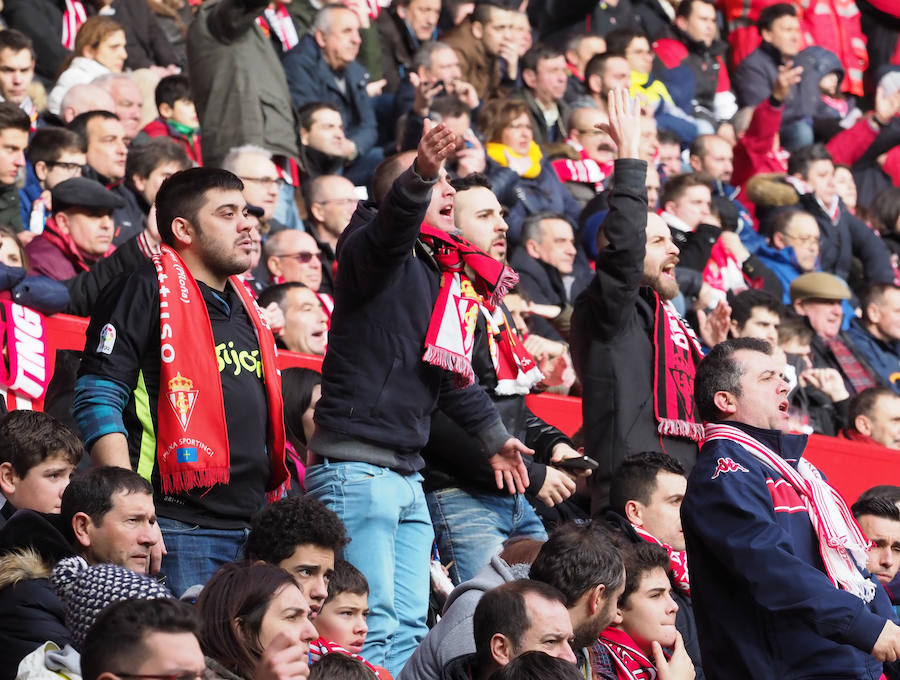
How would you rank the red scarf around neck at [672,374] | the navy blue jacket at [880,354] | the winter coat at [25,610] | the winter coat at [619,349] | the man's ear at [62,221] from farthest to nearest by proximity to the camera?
the navy blue jacket at [880,354], the man's ear at [62,221], the red scarf around neck at [672,374], the winter coat at [619,349], the winter coat at [25,610]

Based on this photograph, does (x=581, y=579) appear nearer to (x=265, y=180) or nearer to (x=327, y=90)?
(x=265, y=180)

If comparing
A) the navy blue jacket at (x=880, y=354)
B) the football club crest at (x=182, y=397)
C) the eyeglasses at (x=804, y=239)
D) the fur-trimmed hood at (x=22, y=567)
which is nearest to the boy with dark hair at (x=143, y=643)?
the fur-trimmed hood at (x=22, y=567)

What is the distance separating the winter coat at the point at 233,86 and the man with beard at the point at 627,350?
161 inches

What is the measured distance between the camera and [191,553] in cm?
504

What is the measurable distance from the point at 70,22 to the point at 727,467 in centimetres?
760

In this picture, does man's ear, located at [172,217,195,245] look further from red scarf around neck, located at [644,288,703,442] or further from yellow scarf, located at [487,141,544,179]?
yellow scarf, located at [487,141,544,179]

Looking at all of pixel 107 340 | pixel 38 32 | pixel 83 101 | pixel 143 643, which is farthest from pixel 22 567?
pixel 38 32

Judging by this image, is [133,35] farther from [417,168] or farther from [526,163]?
[417,168]

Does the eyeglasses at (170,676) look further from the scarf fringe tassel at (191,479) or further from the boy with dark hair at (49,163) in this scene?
the boy with dark hair at (49,163)

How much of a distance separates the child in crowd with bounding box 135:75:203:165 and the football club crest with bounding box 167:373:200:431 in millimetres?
5385

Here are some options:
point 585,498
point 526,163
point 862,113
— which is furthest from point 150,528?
point 862,113

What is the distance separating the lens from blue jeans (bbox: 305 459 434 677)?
16.6 ft

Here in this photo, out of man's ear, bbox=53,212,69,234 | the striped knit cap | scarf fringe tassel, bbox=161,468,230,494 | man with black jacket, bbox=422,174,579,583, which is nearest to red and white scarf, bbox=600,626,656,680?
man with black jacket, bbox=422,174,579,583

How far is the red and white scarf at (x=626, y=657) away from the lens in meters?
5.33
